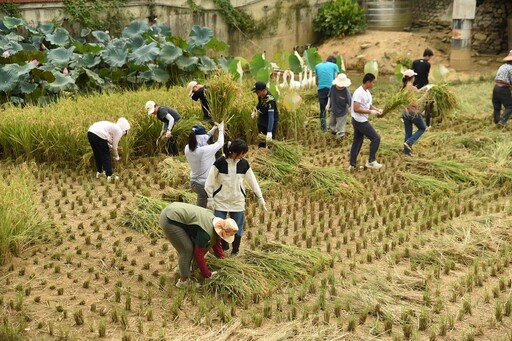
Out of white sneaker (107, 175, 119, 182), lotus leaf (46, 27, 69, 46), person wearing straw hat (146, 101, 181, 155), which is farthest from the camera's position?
lotus leaf (46, 27, 69, 46)

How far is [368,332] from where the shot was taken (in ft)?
17.7

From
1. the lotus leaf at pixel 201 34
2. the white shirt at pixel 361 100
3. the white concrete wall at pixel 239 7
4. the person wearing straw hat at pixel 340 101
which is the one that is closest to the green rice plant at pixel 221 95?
the white shirt at pixel 361 100

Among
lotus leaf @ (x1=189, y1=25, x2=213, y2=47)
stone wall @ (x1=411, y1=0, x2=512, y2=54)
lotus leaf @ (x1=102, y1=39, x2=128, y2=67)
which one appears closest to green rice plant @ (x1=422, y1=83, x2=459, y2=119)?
lotus leaf @ (x1=189, y1=25, x2=213, y2=47)

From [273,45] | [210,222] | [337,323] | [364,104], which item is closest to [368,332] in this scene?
[337,323]

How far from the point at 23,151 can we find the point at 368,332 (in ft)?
18.8

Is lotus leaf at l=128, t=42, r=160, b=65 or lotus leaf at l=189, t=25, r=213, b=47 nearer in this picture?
lotus leaf at l=128, t=42, r=160, b=65

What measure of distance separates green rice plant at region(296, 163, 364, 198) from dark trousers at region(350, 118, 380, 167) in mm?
517

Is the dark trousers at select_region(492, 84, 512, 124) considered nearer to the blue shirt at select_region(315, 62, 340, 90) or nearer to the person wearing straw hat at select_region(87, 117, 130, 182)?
the blue shirt at select_region(315, 62, 340, 90)

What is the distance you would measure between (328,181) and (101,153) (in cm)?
269

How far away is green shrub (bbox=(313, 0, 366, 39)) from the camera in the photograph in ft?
64.2

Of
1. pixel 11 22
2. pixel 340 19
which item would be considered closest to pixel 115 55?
pixel 11 22

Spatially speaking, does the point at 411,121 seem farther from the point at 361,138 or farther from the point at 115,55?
the point at 115,55

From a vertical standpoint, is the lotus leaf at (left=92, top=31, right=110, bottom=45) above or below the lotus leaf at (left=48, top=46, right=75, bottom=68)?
above

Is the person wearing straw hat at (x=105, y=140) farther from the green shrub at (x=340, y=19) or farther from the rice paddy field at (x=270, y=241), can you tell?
the green shrub at (x=340, y=19)
